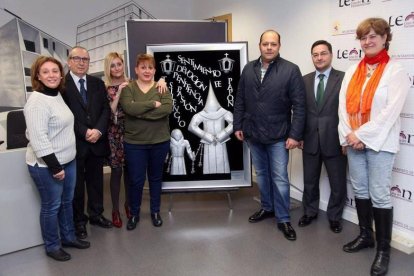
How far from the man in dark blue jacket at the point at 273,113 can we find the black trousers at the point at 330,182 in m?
0.33

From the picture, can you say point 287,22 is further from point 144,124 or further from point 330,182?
point 144,124

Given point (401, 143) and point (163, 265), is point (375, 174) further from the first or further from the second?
point (163, 265)

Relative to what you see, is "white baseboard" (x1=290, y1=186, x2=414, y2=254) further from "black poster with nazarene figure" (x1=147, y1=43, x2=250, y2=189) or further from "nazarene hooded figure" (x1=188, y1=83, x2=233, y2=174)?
"nazarene hooded figure" (x1=188, y1=83, x2=233, y2=174)

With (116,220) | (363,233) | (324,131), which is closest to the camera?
(363,233)

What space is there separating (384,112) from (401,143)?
619 mm

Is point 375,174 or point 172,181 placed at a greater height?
point 375,174

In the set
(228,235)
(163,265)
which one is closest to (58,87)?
(163,265)

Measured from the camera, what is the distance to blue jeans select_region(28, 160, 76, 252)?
89.4 inches

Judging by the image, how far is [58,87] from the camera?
2.31 metres

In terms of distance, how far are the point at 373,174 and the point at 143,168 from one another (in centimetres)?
176

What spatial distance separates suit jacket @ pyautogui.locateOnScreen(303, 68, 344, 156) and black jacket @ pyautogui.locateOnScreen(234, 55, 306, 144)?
0.59 feet

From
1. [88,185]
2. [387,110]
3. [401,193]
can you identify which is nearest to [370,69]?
[387,110]

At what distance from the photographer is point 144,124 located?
271 cm

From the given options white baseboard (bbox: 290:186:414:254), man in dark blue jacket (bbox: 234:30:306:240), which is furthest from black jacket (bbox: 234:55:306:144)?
white baseboard (bbox: 290:186:414:254)
